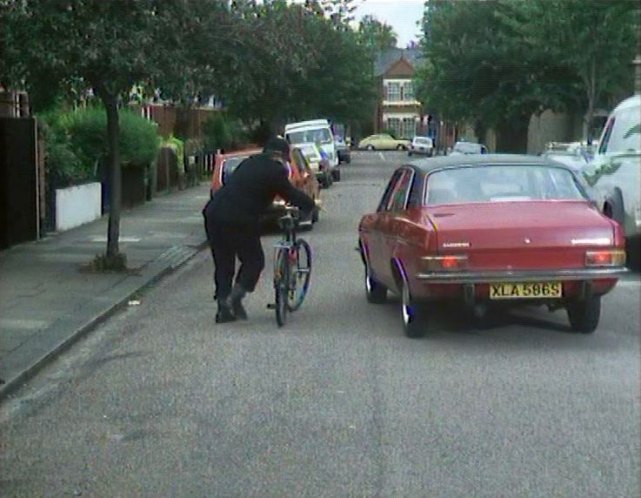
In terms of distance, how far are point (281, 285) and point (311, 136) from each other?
1243 inches

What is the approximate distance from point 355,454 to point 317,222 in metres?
17.3

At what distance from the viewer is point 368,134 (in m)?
121

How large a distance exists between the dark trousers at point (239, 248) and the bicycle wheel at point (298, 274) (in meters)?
0.50

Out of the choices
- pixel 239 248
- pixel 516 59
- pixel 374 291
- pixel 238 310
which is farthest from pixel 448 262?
pixel 516 59

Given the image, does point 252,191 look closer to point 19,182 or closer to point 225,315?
point 225,315

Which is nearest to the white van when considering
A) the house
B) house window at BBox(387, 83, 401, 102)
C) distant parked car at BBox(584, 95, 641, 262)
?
distant parked car at BBox(584, 95, 641, 262)

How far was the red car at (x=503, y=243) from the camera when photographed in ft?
31.2

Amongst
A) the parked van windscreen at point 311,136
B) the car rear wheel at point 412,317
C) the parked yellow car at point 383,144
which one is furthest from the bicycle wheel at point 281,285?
the parked yellow car at point 383,144

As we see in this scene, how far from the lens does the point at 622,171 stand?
15.1 metres

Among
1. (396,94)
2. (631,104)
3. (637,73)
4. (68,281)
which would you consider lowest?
(68,281)

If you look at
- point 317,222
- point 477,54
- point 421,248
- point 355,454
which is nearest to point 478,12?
point 477,54

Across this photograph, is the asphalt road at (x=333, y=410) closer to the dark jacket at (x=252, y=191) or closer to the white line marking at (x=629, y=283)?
the dark jacket at (x=252, y=191)

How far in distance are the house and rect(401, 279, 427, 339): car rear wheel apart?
370ft

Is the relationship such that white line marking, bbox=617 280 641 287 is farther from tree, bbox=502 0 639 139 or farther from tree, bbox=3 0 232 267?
tree, bbox=502 0 639 139
